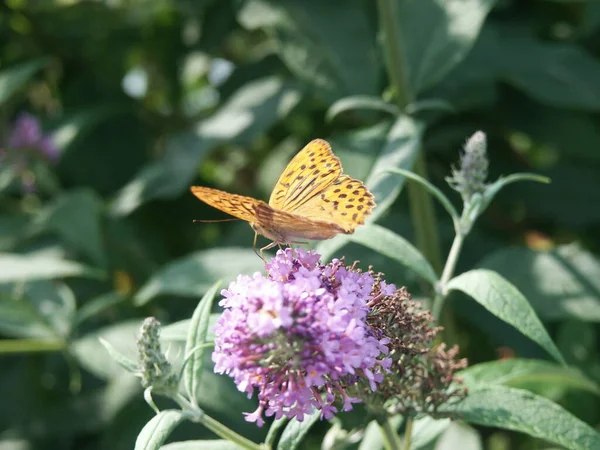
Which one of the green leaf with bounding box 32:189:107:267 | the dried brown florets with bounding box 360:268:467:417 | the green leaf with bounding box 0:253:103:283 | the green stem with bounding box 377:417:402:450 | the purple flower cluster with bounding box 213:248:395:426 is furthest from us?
the green leaf with bounding box 32:189:107:267

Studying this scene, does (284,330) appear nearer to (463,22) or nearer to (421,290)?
(421,290)

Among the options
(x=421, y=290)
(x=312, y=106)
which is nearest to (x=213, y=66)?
(x=312, y=106)

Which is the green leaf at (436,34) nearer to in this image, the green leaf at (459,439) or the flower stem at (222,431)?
the green leaf at (459,439)

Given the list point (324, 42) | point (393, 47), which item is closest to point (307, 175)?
point (393, 47)

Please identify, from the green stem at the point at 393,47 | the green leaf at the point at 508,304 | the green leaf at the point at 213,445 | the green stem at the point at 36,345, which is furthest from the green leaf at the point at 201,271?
the green leaf at the point at 508,304

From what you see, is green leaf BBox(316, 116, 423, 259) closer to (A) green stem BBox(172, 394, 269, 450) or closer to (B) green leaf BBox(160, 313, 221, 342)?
(B) green leaf BBox(160, 313, 221, 342)

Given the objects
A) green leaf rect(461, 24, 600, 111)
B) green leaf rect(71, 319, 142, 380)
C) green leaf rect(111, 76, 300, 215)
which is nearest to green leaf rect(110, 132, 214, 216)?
green leaf rect(111, 76, 300, 215)
